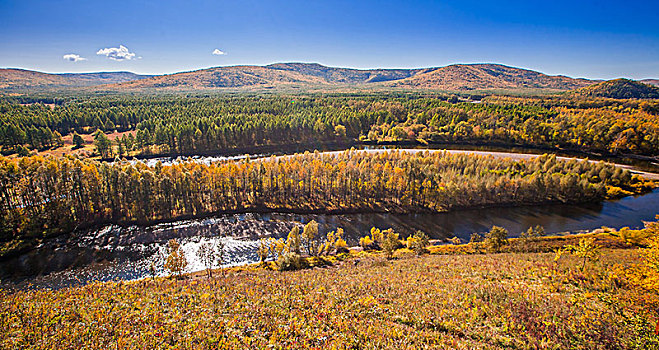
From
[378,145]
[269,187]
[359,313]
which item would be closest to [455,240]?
[359,313]

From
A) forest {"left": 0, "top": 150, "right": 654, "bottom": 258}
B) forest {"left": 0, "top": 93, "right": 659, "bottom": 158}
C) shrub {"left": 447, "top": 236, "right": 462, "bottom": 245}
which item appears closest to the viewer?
forest {"left": 0, "top": 150, "right": 654, "bottom": 258}

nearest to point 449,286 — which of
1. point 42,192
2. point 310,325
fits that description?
point 310,325

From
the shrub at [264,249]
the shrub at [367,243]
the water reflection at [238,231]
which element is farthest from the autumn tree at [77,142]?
the shrub at [367,243]

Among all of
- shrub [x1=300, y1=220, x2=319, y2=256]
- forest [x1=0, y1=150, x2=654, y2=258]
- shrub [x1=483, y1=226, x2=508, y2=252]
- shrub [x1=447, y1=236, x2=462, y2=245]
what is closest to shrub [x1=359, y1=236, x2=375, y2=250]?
shrub [x1=300, y1=220, x2=319, y2=256]

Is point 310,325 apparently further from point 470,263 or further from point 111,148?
point 111,148

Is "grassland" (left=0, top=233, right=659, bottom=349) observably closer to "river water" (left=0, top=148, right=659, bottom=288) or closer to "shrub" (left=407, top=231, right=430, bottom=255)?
"shrub" (left=407, top=231, right=430, bottom=255)

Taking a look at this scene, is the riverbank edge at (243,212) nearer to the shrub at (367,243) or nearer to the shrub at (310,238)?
the shrub at (310,238)
